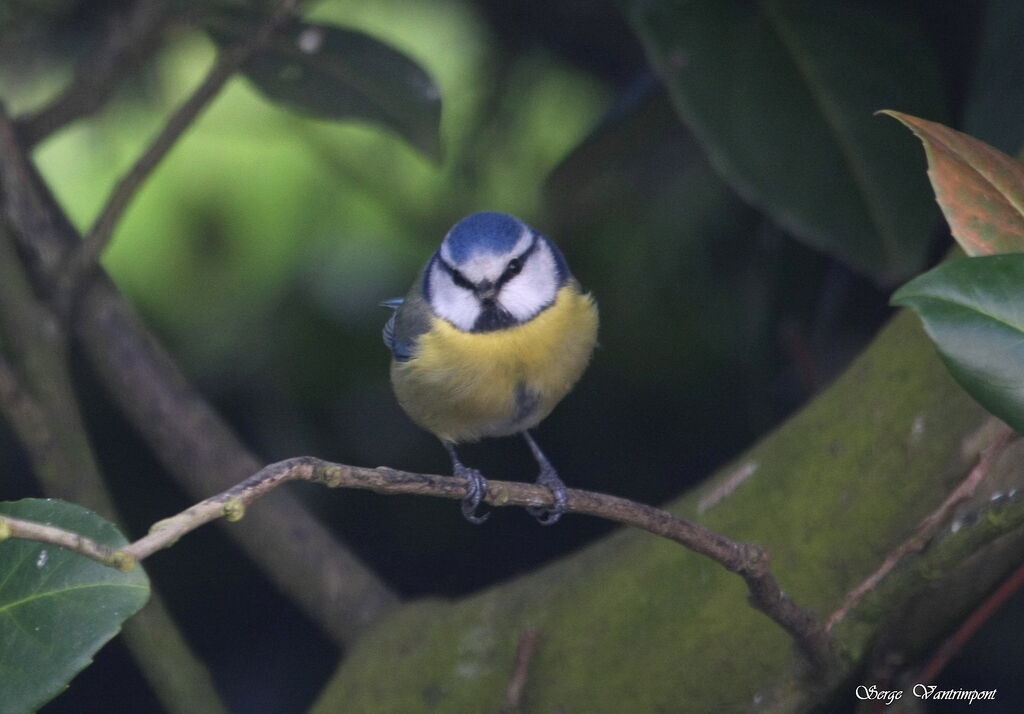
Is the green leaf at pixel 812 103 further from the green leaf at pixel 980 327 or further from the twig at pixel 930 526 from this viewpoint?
the green leaf at pixel 980 327

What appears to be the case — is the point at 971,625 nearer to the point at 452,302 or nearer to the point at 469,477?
the point at 469,477

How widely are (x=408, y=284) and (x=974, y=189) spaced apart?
53.1 inches

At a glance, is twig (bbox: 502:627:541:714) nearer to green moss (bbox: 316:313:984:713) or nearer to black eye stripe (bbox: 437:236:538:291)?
green moss (bbox: 316:313:984:713)

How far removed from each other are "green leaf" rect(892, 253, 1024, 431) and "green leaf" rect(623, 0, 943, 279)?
31.5 inches

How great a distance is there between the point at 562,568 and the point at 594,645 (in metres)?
0.19

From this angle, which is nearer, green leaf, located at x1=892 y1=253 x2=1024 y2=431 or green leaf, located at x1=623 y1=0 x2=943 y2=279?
green leaf, located at x1=892 y1=253 x2=1024 y2=431

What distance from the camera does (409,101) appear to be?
1.87 m

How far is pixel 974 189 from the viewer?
1.06m

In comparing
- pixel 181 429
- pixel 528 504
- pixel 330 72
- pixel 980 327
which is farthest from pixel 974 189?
pixel 181 429

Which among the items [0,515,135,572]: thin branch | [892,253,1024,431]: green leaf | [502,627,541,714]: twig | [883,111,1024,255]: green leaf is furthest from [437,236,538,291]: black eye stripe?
[0,515,135,572]: thin branch

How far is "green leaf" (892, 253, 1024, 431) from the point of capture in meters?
0.90

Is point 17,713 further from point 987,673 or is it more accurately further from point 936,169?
point 987,673

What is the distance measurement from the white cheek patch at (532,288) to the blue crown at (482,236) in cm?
7

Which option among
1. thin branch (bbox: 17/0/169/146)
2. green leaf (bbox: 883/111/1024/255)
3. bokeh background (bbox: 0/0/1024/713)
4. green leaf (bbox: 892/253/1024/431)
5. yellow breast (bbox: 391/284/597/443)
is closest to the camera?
green leaf (bbox: 892/253/1024/431)
